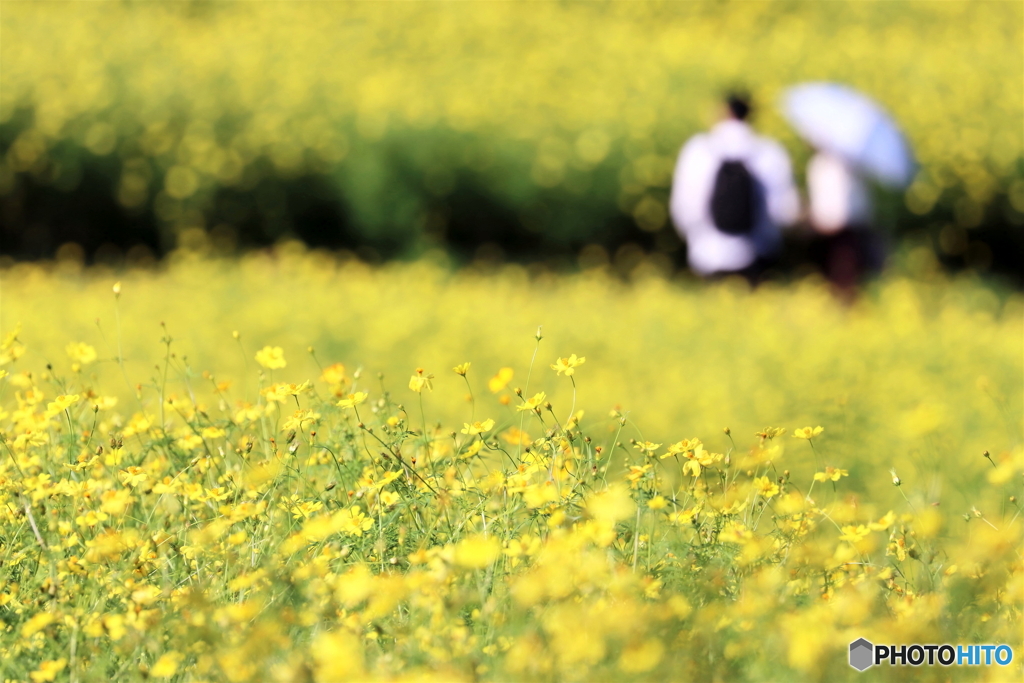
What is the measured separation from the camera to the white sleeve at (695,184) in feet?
22.4

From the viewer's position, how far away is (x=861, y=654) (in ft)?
5.12

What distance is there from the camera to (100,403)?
224 centimetres

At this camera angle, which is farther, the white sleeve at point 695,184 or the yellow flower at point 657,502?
the white sleeve at point 695,184

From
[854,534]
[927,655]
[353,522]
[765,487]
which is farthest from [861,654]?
[353,522]

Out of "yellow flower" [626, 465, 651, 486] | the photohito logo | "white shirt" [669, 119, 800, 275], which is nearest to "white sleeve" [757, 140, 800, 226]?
"white shirt" [669, 119, 800, 275]

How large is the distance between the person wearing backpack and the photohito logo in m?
5.24

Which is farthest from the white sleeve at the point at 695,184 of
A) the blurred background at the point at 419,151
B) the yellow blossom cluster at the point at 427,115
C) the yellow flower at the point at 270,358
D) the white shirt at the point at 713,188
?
the yellow flower at the point at 270,358

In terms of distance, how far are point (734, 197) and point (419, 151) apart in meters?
Answer: 2.81

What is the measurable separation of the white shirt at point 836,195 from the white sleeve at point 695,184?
82 cm

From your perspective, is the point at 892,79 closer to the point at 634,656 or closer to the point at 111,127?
the point at 111,127

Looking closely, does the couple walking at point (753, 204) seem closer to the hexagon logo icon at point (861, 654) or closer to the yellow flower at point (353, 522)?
the yellow flower at point (353, 522)

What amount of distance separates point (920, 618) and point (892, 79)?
370 inches

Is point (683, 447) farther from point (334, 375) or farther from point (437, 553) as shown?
point (334, 375)

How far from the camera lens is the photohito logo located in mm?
1558
